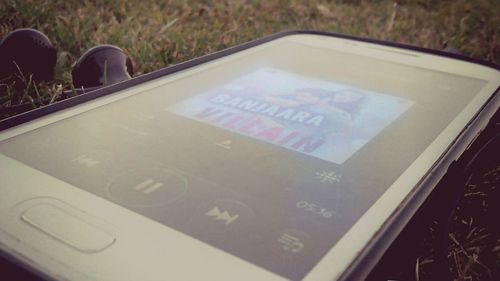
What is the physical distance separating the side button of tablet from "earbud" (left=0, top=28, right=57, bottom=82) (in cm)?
63

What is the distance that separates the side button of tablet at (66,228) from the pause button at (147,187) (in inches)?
2.3

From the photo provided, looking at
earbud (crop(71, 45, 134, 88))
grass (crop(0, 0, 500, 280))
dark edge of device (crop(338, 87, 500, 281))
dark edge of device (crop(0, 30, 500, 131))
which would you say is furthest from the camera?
→ grass (crop(0, 0, 500, 280))

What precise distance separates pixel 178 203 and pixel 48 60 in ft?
2.30

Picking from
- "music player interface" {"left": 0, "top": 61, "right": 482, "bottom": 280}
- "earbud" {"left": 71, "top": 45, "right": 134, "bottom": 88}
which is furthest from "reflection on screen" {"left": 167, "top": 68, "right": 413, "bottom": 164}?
"earbud" {"left": 71, "top": 45, "right": 134, "bottom": 88}

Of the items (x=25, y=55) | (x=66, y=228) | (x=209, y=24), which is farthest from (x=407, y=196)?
(x=209, y=24)

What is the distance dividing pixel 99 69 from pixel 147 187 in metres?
0.46

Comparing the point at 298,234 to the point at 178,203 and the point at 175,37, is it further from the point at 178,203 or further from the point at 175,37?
the point at 175,37

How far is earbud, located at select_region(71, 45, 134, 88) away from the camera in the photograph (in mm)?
Answer: 1008

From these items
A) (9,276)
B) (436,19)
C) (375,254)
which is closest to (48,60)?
(9,276)

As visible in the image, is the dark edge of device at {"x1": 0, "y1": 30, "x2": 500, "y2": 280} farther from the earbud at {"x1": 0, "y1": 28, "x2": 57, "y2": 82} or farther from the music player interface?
the earbud at {"x1": 0, "y1": 28, "x2": 57, "y2": 82}

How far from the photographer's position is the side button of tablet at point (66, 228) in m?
0.51

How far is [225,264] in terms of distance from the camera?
500mm

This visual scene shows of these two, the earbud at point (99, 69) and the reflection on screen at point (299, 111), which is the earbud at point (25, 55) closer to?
the earbud at point (99, 69)

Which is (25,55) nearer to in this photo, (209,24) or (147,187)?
(147,187)
